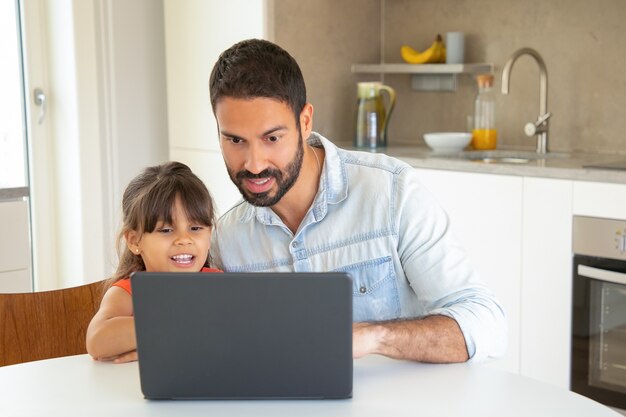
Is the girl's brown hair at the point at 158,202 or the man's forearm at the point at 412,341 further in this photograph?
the girl's brown hair at the point at 158,202

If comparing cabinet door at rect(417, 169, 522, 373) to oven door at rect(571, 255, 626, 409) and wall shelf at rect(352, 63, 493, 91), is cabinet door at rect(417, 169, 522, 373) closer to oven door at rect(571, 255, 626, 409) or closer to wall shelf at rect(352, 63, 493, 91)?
oven door at rect(571, 255, 626, 409)

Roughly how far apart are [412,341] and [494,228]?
1615mm

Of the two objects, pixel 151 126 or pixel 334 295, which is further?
pixel 151 126

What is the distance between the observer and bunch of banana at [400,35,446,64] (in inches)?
153

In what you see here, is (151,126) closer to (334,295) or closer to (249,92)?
(249,92)

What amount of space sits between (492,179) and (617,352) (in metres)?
0.66

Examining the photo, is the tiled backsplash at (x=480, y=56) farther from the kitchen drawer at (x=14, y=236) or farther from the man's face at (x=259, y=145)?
the man's face at (x=259, y=145)

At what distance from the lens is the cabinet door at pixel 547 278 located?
9.84ft

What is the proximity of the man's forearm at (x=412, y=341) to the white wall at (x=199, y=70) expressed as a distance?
216 centimetres

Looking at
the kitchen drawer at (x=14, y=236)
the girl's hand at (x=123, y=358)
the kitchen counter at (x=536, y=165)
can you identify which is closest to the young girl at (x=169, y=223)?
the girl's hand at (x=123, y=358)

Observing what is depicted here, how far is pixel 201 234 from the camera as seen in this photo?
1.94 m

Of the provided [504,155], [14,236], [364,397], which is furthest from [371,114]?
[364,397]

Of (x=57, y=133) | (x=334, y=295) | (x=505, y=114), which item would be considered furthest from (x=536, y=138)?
(x=334, y=295)

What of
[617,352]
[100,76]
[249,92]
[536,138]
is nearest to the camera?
[249,92]
